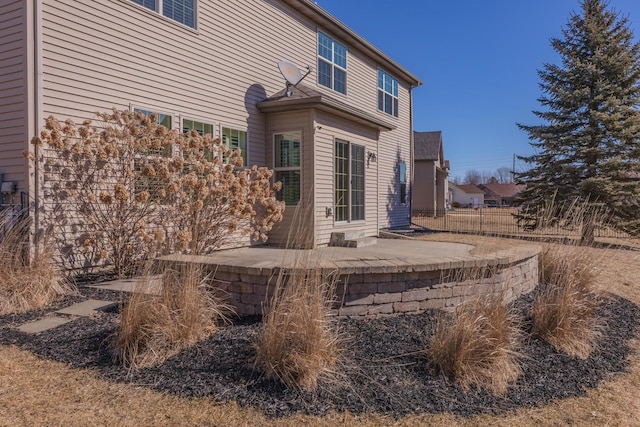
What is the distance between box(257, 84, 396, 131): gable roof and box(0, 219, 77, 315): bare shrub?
5.35 meters

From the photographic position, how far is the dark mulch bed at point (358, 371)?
3004mm

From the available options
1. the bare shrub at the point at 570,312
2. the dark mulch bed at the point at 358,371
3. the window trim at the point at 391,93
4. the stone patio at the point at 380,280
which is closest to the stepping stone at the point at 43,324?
the dark mulch bed at the point at 358,371

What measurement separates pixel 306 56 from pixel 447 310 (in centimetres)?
883

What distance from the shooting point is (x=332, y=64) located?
492 inches

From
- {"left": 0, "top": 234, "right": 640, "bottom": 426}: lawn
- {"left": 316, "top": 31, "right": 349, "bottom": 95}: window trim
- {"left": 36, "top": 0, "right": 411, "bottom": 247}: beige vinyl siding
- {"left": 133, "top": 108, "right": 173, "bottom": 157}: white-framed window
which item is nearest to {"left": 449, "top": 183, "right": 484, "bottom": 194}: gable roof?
{"left": 316, "top": 31, "right": 349, "bottom": 95}: window trim

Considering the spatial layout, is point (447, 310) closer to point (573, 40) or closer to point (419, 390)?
point (419, 390)

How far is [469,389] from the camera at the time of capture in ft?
10.6

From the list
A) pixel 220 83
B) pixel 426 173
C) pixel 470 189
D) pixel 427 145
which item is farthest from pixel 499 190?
pixel 220 83

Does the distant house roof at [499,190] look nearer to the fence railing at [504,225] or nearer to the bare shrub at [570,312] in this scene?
the fence railing at [504,225]

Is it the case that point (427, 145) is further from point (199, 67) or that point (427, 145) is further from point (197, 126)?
point (197, 126)

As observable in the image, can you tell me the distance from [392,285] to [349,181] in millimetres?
5939

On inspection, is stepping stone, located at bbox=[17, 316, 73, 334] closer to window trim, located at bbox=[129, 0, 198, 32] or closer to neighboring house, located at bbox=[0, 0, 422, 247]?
neighboring house, located at bbox=[0, 0, 422, 247]

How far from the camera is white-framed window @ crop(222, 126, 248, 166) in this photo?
8742 millimetres

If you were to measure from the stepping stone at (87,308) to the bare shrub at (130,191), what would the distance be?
0.87 metres
